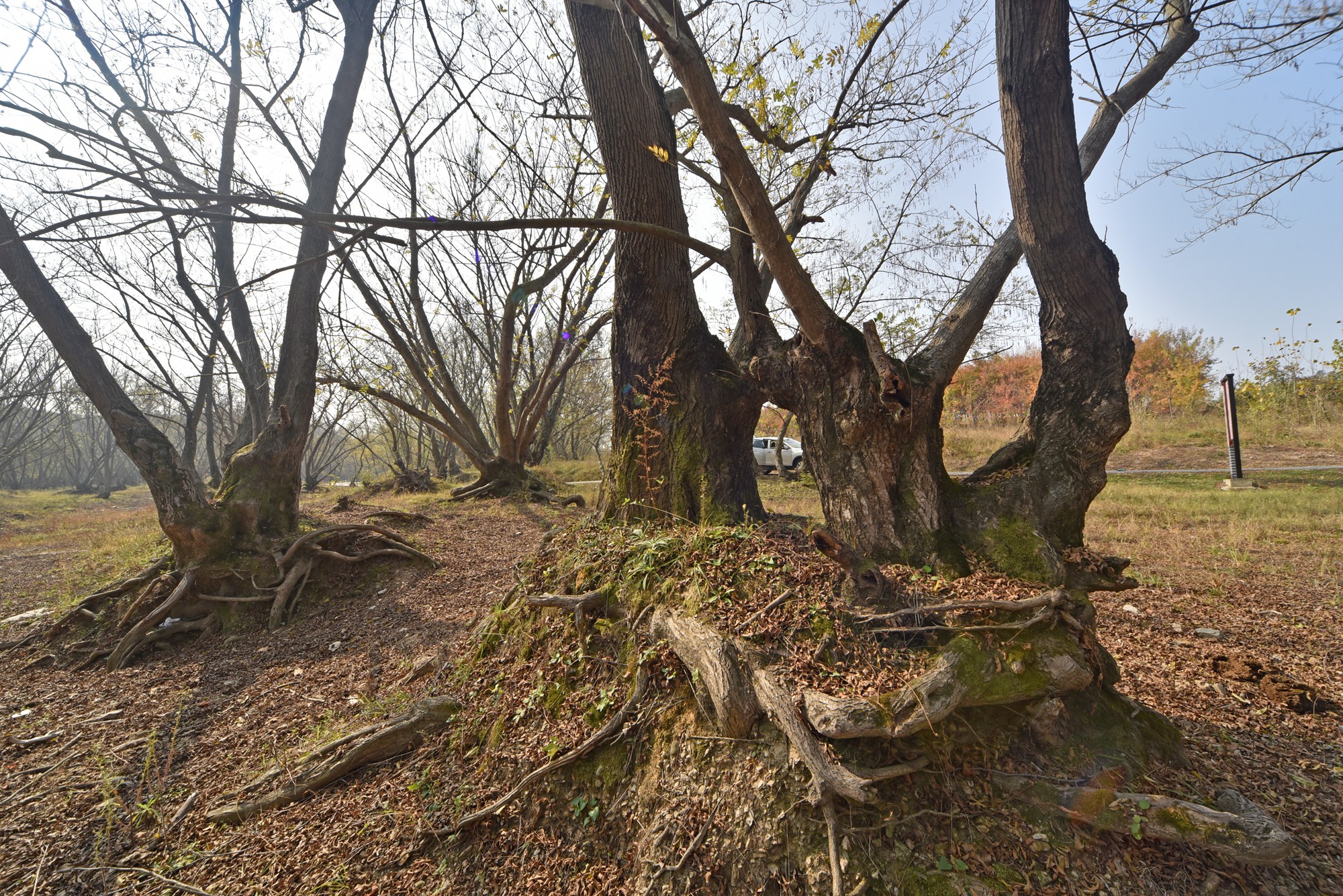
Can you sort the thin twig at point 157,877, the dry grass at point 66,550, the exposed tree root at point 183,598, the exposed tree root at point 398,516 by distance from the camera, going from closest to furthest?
1. the thin twig at point 157,877
2. the exposed tree root at point 183,598
3. the dry grass at point 66,550
4. the exposed tree root at point 398,516

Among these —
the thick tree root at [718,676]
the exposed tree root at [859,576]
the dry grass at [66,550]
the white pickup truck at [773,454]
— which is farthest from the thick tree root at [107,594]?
the white pickup truck at [773,454]

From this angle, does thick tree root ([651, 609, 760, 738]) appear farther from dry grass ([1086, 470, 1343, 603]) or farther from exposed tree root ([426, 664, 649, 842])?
dry grass ([1086, 470, 1343, 603])

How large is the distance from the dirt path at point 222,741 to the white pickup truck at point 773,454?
1338 cm

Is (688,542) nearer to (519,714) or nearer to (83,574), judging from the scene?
(519,714)

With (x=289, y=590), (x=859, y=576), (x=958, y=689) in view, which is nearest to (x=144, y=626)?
(x=289, y=590)

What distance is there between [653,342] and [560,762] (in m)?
2.46

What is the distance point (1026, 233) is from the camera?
2.65m

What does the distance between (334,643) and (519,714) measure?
308 centimetres

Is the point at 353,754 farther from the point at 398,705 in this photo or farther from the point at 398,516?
the point at 398,516

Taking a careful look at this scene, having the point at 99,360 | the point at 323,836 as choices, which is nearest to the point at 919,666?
the point at 323,836

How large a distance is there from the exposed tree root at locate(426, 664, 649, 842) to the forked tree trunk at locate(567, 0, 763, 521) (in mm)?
1264

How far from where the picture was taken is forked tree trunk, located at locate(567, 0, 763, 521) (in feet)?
11.8

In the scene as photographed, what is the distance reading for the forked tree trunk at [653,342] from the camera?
3.60 m

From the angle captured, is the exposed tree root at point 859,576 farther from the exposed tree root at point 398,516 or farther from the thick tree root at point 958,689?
the exposed tree root at point 398,516
